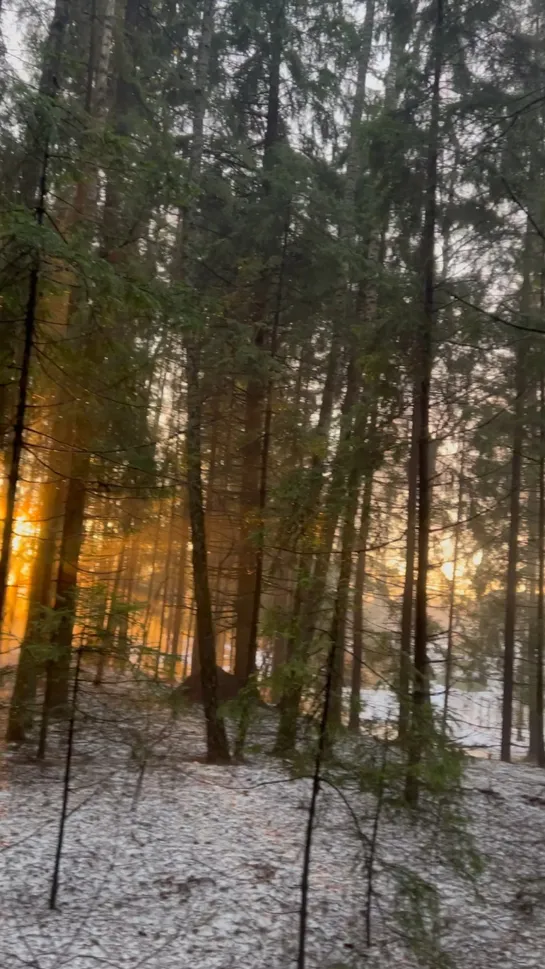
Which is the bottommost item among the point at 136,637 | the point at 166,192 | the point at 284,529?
the point at 136,637

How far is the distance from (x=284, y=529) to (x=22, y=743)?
4.64 metres

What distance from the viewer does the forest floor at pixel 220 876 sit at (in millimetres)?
5039

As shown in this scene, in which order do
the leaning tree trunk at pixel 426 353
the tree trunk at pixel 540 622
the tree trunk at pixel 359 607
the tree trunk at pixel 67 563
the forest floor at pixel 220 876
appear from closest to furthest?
the tree trunk at pixel 359 607 < the forest floor at pixel 220 876 < the tree trunk at pixel 67 563 < the leaning tree trunk at pixel 426 353 < the tree trunk at pixel 540 622

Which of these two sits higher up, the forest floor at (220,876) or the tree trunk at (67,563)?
the tree trunk at (67,563)

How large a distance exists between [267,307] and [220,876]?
9204 millimetres

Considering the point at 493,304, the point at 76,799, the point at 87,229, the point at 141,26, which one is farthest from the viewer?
the point at 141,26

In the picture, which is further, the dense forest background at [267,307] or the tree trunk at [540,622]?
the tree trunk at [540,622]

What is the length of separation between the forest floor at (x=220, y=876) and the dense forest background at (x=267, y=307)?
0.97 m

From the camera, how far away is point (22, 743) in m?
8.94

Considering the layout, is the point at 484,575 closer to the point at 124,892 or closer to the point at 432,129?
the point at 432,129

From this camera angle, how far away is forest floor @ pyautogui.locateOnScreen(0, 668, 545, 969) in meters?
5.04

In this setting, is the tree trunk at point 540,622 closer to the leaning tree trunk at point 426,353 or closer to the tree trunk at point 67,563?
the leaning tree trunk at point 426,353

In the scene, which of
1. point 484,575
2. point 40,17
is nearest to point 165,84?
point 40,17

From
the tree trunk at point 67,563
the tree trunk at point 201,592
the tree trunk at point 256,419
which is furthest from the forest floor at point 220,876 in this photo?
the tree trunk at point 256,419
